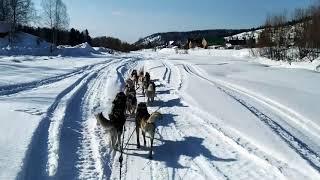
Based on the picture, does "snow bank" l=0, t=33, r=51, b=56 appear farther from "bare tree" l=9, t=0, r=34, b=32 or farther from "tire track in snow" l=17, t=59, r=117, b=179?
"tire track in snow" l=17, t=59, r=117, b=179

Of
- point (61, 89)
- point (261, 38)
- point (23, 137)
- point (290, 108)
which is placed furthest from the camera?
point (261, 38)

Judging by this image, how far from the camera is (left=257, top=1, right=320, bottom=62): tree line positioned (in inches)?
1727

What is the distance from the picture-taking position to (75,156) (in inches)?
345

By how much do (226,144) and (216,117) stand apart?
2942 millimetres

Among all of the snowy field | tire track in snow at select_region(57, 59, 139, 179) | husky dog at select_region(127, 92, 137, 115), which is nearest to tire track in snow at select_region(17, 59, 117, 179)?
the snowy field

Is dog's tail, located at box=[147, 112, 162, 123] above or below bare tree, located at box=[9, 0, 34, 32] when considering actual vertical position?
below

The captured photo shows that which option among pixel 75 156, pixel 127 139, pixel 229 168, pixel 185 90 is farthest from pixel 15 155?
pixel 185 90

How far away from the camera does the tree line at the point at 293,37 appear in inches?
1727

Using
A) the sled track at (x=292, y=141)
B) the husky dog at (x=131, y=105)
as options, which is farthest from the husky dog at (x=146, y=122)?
the sled track at (x=292, y=141)

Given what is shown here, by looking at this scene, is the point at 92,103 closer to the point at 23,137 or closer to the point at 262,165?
the point at 23,137

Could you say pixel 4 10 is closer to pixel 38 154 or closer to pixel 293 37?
pixel 293 37

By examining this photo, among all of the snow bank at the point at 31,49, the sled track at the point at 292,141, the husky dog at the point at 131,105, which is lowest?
the sled track at the point at 292,141

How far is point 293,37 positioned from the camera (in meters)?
48.2

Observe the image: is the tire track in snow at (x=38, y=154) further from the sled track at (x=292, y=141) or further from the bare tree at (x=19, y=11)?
the bare tree at (x=19, y=11)
